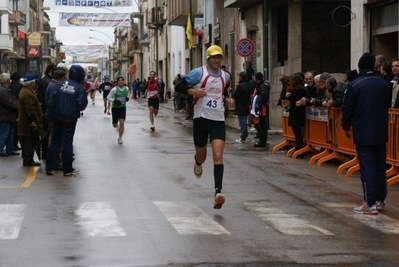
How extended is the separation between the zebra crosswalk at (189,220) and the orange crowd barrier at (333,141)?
103 inches

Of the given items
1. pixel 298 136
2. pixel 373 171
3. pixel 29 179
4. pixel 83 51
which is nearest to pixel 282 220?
pixel 373 171

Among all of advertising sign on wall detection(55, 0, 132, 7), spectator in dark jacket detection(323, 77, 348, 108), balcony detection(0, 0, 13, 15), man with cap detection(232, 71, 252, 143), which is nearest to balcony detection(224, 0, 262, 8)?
man with cap detection(232, 71, 252, 143)

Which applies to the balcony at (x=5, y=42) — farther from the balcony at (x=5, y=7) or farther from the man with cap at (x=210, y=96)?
the man with cap at (x=210, y=96)

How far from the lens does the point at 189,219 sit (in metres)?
9.67

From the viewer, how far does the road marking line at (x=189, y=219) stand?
350 inches

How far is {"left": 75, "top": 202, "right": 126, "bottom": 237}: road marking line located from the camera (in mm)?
8758

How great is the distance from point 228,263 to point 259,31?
25.8 metres

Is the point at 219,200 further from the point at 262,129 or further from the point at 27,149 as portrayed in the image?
the point at 262,129

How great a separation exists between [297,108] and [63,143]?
5.58 m

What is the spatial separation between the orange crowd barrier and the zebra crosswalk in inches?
103

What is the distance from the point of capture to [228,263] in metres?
7.23

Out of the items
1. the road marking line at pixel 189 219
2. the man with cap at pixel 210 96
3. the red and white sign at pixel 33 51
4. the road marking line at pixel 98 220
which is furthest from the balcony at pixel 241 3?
the red and white sign at pixel 33 51

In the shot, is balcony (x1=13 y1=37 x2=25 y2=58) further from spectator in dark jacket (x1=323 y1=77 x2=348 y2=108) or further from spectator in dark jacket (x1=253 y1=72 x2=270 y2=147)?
spectator in dark jacket (x1=323 y1=77 x2=348 y2=108)

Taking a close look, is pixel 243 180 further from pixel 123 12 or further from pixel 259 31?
pixel 123 12
